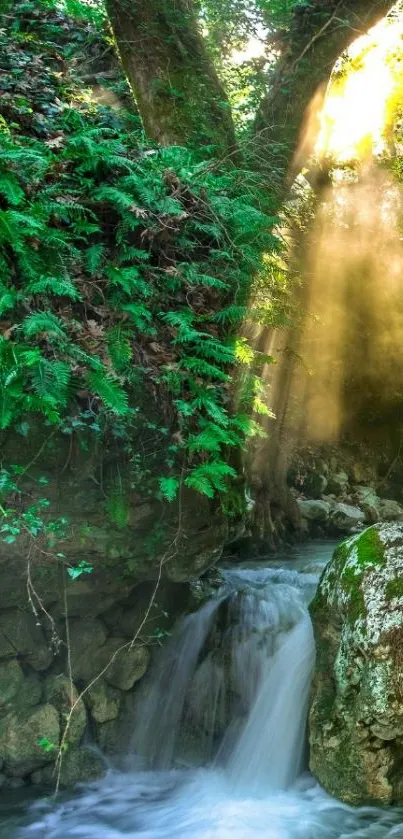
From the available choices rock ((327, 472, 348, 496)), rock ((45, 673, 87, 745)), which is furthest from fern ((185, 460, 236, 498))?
rock ((327, 472, 348, 496))

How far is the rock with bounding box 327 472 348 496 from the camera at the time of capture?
16359 millimetres

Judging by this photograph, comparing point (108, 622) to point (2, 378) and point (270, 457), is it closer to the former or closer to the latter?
point (2, 378)

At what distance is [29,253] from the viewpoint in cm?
450

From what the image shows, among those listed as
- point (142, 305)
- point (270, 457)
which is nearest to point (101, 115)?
point (142, 305)

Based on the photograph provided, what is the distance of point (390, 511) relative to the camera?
52.3 feet

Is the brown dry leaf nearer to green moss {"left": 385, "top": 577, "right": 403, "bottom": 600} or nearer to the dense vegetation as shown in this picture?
the dense vegetation

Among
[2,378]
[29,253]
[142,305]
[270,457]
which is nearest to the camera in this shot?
[2,378]

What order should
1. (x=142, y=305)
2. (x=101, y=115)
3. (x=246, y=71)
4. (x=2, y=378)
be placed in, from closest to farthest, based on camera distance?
(x=2, y=378) → (x=142, y=305) → (x=101, y=115) → (x=246, y=71)

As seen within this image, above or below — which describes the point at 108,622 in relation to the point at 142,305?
below

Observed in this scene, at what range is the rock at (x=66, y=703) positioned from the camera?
616 centimetres

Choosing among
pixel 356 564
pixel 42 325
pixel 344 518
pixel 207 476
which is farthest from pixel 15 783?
pixel 344 518

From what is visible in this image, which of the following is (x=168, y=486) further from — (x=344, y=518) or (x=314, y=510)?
(x=344, y=518)

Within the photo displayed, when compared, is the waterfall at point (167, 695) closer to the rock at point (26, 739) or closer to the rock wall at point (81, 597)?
the rock wall at point (81, 597)

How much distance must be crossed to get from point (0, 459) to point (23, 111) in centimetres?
295
